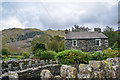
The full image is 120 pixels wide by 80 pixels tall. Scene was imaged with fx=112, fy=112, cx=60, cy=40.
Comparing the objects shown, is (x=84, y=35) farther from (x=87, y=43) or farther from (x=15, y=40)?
(x=15, y=40)

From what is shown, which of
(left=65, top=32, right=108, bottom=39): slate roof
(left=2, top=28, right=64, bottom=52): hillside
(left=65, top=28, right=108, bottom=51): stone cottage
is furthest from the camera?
(left=2, top=28, right=64, bottom=52): hillside

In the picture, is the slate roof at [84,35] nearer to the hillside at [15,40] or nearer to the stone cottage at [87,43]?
the stone cottage at [87,43]

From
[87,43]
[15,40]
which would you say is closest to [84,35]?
[87,43]

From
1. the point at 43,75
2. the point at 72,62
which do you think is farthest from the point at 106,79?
the point at 72,62

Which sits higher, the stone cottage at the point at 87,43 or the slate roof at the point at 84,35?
the slate roof at the point at 84,35

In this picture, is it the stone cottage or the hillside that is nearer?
the stone cottage

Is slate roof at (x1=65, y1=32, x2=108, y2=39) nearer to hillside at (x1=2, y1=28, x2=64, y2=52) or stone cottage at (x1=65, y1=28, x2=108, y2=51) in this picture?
stone cottage at (x1=65, y1=28, x2=108, y2=51)

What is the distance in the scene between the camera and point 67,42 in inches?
685

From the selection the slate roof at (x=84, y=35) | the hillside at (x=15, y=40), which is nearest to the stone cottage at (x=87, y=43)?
the slate roof at (x=84, y=35)

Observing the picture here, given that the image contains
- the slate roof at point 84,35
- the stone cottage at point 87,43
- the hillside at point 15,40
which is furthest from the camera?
the hillside at point 15,40

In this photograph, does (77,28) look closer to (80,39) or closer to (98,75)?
(80,39)

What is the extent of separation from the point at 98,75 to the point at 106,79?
26 cm

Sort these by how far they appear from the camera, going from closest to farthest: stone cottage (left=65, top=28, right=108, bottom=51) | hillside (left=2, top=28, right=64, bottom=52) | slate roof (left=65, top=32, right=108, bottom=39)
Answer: stone cottage (left=65, top=28, right=108, bottom=51)
slate roof (left=65, top=32, right=108, bottom=39)
hillside (left=2, top=28, right=64, bottom=52)

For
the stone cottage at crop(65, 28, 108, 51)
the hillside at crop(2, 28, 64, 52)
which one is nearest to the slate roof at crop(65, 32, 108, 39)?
the stone cottage at crop(65, 28, 108, 51)
